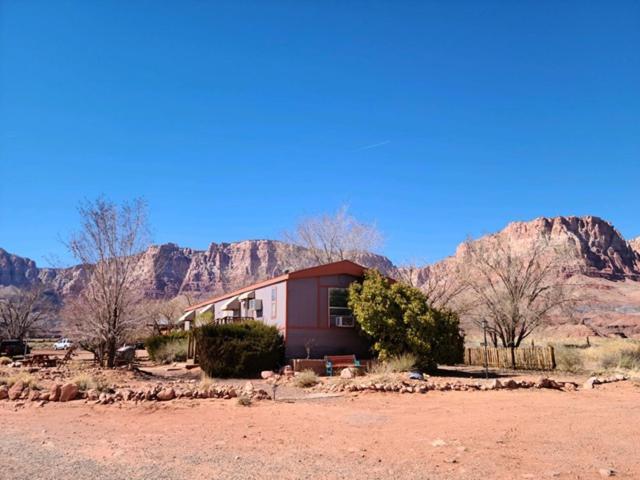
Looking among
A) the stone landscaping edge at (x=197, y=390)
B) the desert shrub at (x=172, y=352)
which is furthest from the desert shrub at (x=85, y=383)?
the desert shrub at (x=172, y=352)

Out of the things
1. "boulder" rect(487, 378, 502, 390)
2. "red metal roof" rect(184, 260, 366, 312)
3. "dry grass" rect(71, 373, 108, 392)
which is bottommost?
"boulder" rect(487, 378, 502, 390)

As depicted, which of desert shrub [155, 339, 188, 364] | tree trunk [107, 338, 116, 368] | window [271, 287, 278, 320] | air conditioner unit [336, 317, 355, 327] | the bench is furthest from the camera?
desert shrub [155, 339, 188, 364]

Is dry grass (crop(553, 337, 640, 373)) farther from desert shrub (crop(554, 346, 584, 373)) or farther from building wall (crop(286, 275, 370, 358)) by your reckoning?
building wall (crop(286, 275, 370, 358))

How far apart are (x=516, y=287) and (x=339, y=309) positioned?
11.5 meters

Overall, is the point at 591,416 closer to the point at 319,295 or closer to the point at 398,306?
the point at 398,306

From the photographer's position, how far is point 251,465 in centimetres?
686

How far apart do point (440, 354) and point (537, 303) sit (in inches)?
486

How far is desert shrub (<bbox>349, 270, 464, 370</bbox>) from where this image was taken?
1922 centimetres

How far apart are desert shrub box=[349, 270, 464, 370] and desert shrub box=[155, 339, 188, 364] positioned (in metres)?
10.3

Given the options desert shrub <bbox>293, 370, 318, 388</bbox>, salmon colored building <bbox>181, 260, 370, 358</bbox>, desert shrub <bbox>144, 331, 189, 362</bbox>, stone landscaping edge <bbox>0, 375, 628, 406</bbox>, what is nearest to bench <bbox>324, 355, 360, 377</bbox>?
salmon colored building <bbox>181, 260, 370, 358</bbox>

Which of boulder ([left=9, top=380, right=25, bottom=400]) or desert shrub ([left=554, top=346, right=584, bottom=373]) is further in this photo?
desert shrub ([left=554, top=346, right=584, bottom=373])

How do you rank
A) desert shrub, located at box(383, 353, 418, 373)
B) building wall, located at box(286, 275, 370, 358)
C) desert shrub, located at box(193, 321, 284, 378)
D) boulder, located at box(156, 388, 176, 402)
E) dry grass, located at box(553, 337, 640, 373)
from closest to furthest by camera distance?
boulder, located at box(156, 388, 176, 402) → desert shrub, located at box(383, 353, 418, 373) → desert shrub, located at box(193, 321, 284, 378) → building wall, located at box(286, 275, 370, 358) → dry grass, located at box(553, 337, 640, 373)

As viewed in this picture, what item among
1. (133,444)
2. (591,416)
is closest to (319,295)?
(591,416)

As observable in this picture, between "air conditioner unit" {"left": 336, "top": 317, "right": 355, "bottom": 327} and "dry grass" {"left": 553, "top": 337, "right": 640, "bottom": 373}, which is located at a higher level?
"air conditioner unit" {"left": 336, "top": 317, "right": 355, "bottom": 327}
